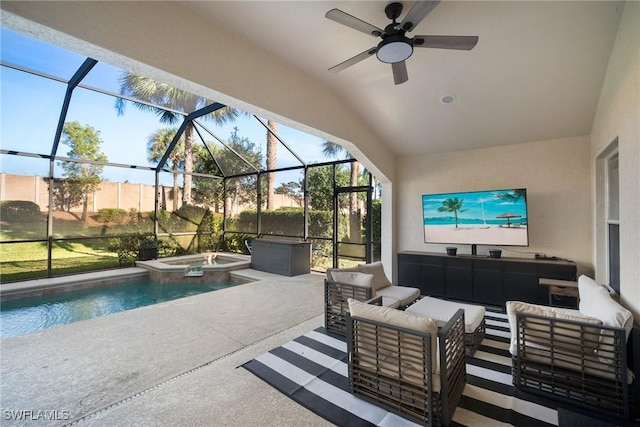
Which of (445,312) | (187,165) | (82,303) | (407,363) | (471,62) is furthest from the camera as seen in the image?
(187,165)

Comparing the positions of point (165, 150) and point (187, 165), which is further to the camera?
point (187, 165)

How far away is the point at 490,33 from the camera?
2.96m

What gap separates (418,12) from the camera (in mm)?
2117

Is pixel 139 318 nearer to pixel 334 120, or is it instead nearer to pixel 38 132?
pixel 334 120

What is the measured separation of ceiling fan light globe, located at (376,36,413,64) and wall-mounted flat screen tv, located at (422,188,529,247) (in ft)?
10.7

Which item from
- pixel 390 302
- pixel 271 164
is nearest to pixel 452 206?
pixel 390 302

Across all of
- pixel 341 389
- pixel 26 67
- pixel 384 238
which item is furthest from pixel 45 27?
pixel 384 238

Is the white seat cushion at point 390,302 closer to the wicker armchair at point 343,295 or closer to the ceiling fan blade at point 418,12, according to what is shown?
the wicker armchair at point 343,295

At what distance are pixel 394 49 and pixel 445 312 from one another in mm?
2772

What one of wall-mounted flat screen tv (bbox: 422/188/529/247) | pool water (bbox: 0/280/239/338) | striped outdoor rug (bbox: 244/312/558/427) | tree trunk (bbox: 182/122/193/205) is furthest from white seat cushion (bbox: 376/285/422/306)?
tree trunk (bbox: 182/122/193/205)

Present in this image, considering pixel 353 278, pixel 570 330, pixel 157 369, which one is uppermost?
pixel 353 278

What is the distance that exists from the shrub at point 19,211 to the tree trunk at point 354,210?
24.3 ft

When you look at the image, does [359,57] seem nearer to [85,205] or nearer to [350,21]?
[350,21]

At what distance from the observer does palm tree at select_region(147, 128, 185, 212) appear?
8.22m
